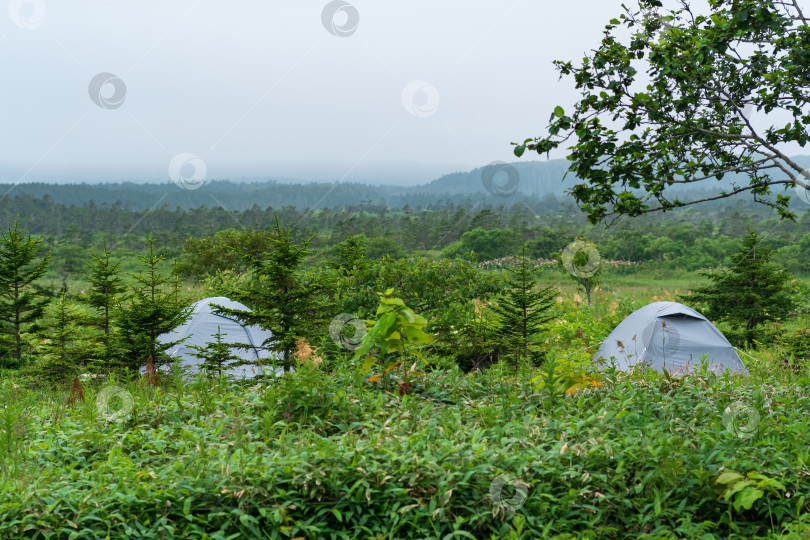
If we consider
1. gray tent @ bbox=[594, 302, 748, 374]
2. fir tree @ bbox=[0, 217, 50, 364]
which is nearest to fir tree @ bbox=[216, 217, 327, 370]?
fir tree @ bbox=[0, 217, 50, 364]

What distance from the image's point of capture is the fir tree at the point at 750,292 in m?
12.1

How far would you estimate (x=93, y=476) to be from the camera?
3172 mm

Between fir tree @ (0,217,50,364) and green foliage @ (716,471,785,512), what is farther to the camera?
fir tree @ (0,217,50,364)

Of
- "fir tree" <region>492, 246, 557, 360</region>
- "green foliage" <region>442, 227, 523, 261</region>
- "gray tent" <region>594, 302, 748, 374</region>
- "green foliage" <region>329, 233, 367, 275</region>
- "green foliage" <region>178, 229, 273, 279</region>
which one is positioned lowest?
"gray tent" <region>594, 302, 748, 374</region>

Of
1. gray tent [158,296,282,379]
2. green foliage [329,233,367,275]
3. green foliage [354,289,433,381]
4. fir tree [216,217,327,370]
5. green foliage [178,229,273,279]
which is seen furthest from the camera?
green foliage [178,229,273,279]

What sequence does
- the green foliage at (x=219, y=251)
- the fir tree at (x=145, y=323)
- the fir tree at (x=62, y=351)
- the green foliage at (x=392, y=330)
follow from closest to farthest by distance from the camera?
the green foliage at (x=392, y=330) < the fir tree at (x=145, y=323) < the fir tree at (x=62, y=351) < the green foliage at (x=219, y=251)

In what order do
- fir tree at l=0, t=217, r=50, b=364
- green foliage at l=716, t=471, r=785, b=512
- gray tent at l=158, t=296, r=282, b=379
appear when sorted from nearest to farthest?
green foliage at l=716, t=471, r=785, b=512 < fir tree at l=0, t=217, r=50, b=364 < gray tent at l=158, t=296, r=282, b=379

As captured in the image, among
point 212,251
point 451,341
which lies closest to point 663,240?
point 212,251

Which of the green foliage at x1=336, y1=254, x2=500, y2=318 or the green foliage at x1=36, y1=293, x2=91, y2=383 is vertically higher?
the green foliage at x1=336, y1=254, x2=500, y2=318

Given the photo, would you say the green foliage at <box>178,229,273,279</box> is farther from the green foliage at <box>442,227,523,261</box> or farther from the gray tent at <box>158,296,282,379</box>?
the green foliage at <box>442,227,523,261</box>

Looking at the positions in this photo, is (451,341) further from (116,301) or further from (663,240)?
(663,240)

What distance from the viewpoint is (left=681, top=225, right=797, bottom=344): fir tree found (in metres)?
12.1

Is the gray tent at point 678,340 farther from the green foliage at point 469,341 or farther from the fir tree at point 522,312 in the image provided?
the green foliage at point 469,341

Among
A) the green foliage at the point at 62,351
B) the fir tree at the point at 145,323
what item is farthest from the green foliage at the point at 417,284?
the green foliage at the point at 62,351
